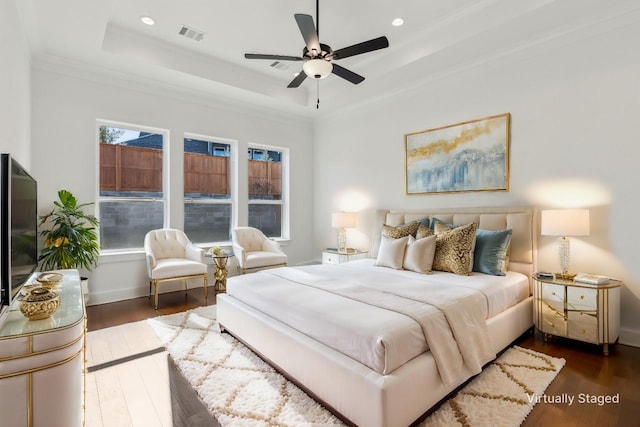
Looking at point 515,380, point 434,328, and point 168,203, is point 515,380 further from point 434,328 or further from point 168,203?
point 168,203

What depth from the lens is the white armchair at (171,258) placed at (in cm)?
399

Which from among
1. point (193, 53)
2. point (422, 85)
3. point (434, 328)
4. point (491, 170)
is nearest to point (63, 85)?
point (193, 53)

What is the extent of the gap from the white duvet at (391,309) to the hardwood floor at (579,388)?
0.43 m

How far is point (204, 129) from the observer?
16.7 feet

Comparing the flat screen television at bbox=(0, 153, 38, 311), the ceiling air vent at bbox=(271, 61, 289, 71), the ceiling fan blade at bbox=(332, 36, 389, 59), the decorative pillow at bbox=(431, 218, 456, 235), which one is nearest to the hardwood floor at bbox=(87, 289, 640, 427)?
the flat screen television at bbox=(0, 153, 38, 311)

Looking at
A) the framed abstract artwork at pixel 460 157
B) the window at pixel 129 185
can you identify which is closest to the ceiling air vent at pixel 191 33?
the window at pixel 129 185

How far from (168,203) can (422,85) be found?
3.99 m

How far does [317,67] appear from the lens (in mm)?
2965

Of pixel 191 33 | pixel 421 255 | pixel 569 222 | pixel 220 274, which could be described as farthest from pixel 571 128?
pixel 220 274

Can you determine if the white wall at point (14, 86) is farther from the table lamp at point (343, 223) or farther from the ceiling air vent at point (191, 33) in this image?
the table lamp at point (343, 223)

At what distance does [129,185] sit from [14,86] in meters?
2.05

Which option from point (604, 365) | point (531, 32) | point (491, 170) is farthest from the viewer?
point (491, 170)

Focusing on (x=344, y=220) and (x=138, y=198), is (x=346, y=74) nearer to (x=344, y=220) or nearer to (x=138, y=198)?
(x=344, y=220)

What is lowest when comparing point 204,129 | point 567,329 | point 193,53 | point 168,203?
point 567,329
